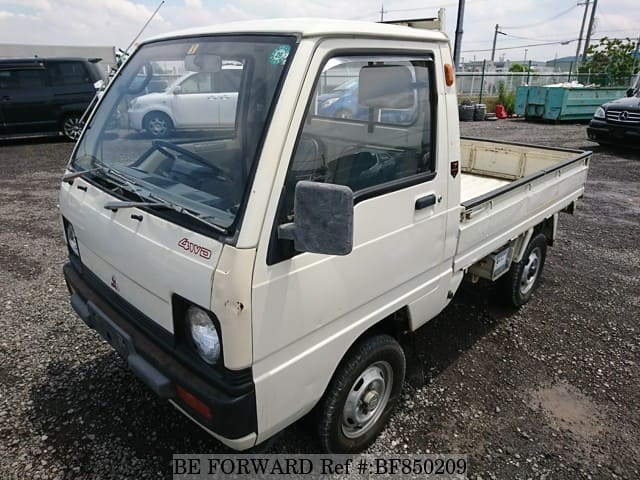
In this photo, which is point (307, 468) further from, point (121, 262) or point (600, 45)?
point (600, 45)

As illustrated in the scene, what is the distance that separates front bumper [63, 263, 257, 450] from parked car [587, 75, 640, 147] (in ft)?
40.2

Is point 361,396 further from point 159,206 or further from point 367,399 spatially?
point 159,206

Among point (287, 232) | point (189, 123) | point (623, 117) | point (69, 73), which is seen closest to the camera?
point (287, 232)

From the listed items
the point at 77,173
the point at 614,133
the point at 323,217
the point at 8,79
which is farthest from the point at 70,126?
the point at 614,133

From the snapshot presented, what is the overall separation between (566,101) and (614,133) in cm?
548

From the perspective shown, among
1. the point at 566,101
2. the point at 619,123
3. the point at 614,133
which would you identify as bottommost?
the point at 614,133

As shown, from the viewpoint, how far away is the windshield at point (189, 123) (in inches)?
68.2

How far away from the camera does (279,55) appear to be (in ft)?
5.69

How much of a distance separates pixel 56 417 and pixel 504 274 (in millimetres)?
3394

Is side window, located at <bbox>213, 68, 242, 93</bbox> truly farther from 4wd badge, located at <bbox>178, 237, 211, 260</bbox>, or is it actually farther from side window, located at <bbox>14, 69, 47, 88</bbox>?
side window, located at <bbox>14, 69, 47, 88</bbox>

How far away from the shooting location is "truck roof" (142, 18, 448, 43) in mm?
1751

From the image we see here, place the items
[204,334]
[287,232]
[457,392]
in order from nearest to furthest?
[287,232] → [204,334] → [457,392]

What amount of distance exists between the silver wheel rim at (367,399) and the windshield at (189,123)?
3.97ft

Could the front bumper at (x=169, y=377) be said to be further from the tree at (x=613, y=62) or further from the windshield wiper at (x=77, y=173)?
the tree at (x=613, y=62)
